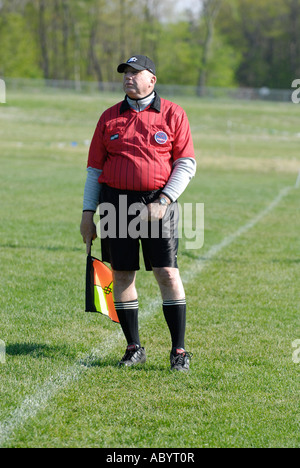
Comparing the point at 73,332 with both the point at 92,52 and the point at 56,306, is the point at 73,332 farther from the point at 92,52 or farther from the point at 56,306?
the point at 92,52

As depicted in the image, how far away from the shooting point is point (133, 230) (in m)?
4.24

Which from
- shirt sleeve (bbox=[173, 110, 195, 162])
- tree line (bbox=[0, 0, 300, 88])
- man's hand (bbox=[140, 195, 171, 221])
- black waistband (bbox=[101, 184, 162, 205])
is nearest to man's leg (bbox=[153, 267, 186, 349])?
man's hand (bbox=[140, 195, 171, 221])

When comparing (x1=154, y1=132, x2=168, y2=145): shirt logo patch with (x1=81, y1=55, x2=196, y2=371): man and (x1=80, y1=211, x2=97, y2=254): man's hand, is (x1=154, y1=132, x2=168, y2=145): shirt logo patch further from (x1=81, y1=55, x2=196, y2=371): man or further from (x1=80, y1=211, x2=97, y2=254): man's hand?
(x1=80, y1=211, x2=97, y2=254): man's hand

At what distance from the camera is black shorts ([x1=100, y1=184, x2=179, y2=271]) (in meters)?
4.22

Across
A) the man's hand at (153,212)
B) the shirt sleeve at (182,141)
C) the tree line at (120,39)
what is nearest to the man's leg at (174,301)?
the man's hand at (153,212)

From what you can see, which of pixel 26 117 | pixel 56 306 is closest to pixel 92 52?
pixel 26 117

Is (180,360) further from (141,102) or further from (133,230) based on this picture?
(141,102)

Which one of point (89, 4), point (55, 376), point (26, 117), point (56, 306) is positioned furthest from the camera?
point (89, 4)

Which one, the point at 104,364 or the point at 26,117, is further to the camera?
the point at 26,117

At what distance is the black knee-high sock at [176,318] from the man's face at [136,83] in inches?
57.1

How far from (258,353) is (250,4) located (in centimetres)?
8410
